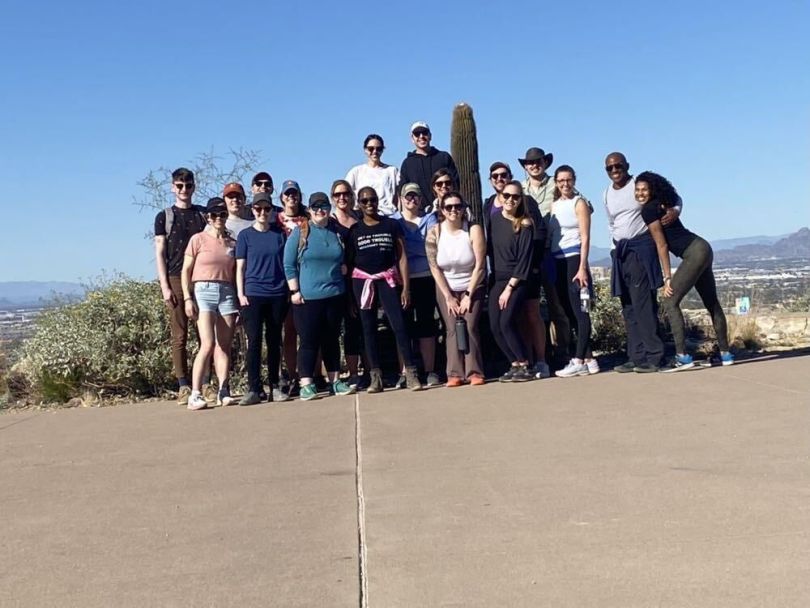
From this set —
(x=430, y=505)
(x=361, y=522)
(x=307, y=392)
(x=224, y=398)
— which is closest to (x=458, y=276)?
(x=307, y=392)

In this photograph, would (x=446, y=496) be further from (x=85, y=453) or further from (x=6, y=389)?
(x=6, y=389)

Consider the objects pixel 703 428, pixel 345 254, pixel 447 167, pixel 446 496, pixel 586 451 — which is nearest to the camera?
pixel 446 496

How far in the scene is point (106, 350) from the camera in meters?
9.34

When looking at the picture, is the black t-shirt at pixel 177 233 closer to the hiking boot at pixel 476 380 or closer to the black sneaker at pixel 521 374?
the hiking boot at pixel 476 380

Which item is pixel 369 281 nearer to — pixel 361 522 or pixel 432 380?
pixel 432 380

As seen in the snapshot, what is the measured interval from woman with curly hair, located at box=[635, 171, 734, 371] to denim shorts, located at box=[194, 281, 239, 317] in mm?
3994

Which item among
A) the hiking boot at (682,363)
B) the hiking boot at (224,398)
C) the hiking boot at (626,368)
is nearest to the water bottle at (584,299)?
the hiking boot at (626,368)

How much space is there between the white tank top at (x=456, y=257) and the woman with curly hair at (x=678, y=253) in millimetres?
1722

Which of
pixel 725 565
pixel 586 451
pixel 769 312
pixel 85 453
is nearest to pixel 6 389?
pixel 85 453

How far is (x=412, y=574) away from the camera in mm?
3836

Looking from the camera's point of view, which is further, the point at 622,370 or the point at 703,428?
the point at 622,370

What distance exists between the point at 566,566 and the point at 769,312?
1356cm

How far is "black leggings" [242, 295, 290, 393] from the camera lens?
8453mm

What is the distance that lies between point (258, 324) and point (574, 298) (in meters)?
3.12
